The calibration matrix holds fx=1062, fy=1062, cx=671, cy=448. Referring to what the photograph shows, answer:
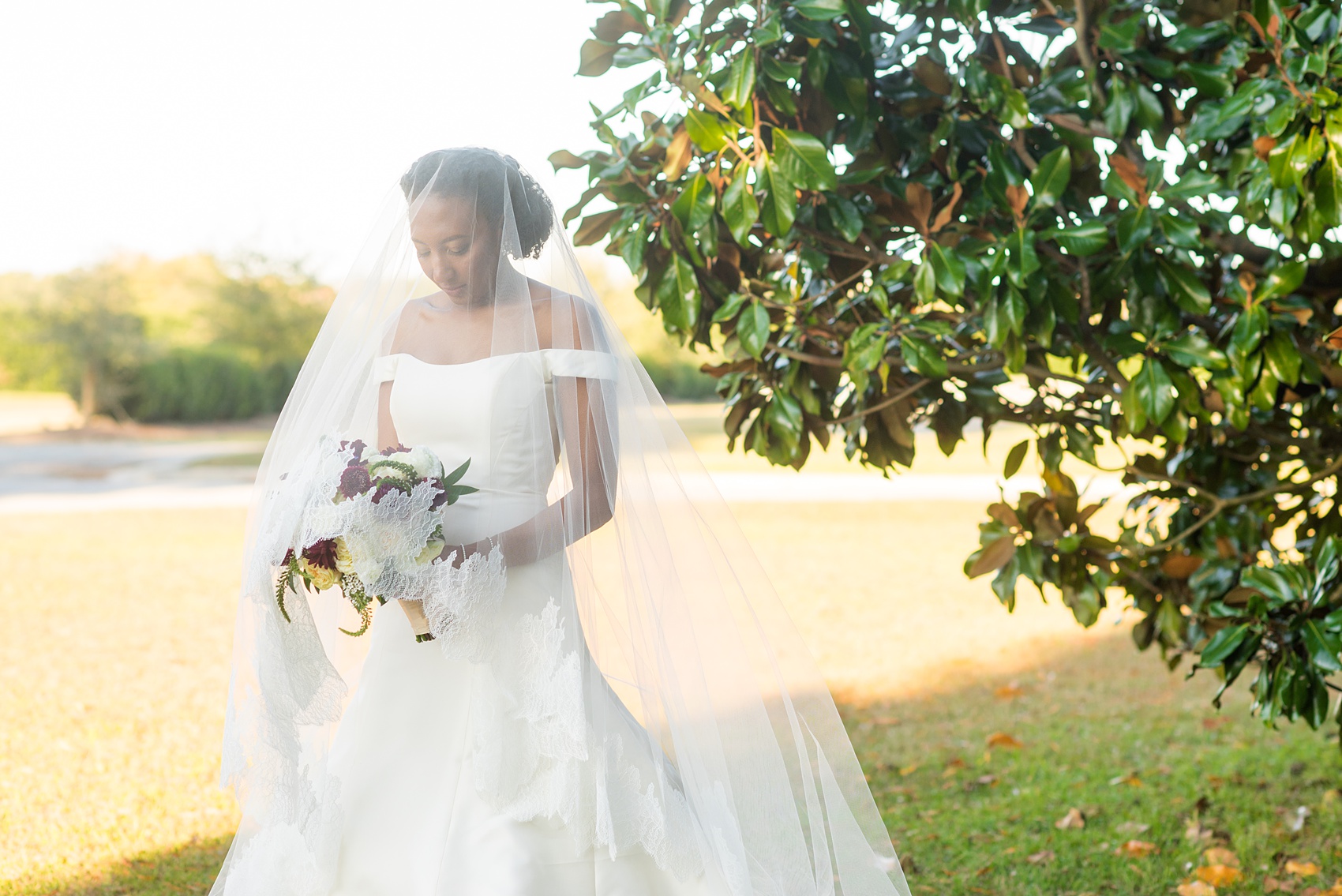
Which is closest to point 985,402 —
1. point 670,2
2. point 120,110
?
point 670,2

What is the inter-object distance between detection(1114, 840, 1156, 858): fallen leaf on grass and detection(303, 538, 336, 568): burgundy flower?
2.86 meters

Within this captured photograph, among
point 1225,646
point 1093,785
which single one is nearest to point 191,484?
point 1093,785

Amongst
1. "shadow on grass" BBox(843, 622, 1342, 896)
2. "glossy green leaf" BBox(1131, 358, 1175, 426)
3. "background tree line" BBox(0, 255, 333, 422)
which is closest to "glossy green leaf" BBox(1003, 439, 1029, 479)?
"glossy green leaf" BBox(1131, 358, 1175, 426)

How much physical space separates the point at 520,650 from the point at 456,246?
857mm

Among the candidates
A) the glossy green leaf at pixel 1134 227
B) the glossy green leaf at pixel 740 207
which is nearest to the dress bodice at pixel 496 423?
the glossy green leaf at pixel 740 207

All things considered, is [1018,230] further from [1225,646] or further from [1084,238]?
[1225,646]

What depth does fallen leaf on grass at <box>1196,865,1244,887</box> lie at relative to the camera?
3271 millimetres

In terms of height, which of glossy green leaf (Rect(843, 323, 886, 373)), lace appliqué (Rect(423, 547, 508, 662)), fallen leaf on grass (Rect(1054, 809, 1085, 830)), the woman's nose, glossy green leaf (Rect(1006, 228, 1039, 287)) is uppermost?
glossy green leaf (Rect(1006, 228, 1039, 287))

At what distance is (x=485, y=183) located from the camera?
7.36 ft

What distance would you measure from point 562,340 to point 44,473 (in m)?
19.7

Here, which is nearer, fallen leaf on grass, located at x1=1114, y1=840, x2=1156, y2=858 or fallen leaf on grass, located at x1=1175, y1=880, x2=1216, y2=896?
fallen leaf on grass, located at x1=1175, y1=880, x2=1216, y2=896

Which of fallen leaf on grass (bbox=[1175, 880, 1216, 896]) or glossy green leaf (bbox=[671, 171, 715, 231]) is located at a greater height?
glossy green leaf (bbox=[671, 171, 715, 231])

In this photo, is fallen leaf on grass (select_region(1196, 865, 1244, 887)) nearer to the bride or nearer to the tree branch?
the bride

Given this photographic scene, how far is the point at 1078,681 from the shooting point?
5922 millimetres
